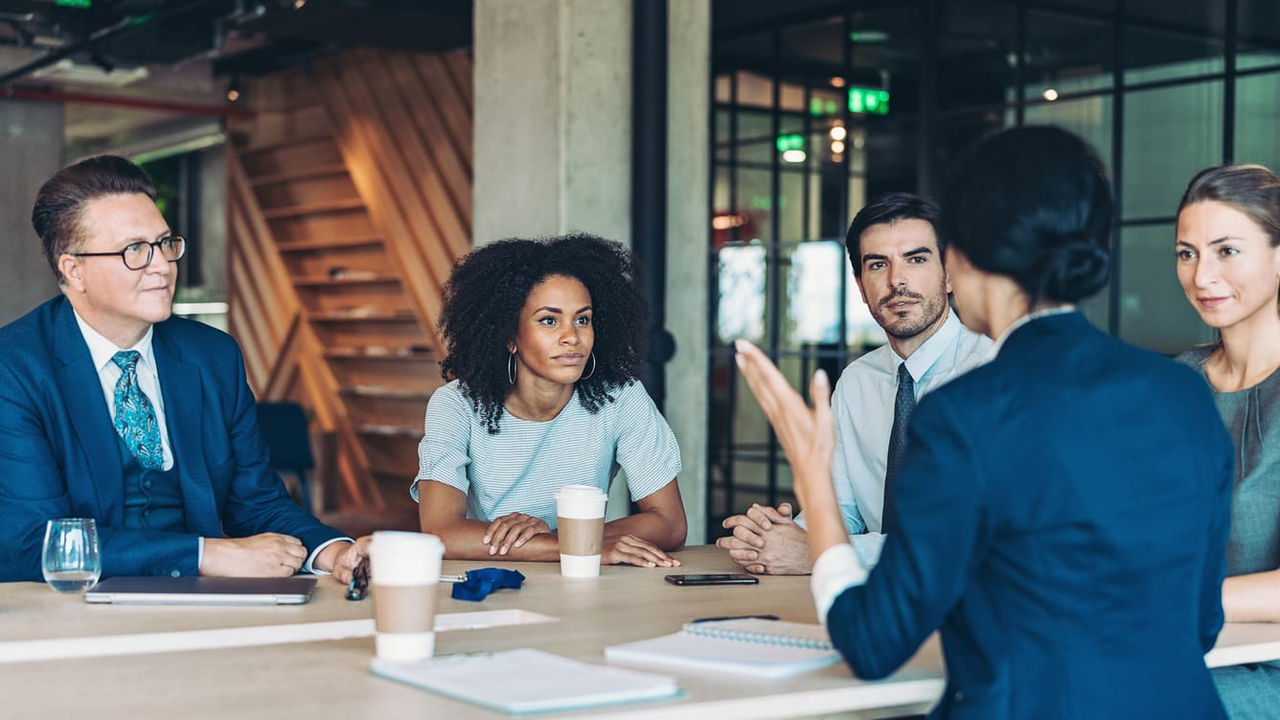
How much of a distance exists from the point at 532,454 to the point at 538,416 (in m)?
0.11

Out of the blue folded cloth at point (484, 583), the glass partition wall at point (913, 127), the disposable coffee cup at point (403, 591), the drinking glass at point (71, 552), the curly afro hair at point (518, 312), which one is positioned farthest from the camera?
the glass partition wall at point (913, 127)

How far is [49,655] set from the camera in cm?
187

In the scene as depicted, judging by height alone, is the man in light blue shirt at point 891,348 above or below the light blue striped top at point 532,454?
above

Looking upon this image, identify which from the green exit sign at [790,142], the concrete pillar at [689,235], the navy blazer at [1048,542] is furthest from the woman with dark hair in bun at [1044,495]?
the green exit sign at [790,142]

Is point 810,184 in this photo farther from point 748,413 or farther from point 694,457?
point 694,457

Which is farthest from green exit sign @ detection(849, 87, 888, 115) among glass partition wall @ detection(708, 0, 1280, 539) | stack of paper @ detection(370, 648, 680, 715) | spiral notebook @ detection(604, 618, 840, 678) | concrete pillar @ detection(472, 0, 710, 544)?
stack of paper @ detection(370, 648, 680, 715)

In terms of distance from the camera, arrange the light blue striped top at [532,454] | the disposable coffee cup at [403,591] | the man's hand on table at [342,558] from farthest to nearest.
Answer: the light blue striped top at [532,454]
the man's hand on table at [342,558]
the disposable coffee cup at [403,591]

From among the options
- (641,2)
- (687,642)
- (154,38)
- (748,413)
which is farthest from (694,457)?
(154,38)

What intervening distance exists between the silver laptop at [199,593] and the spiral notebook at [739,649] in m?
0.65

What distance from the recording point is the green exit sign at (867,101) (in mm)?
7203

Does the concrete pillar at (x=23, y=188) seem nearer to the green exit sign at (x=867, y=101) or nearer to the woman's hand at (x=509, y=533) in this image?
the green exit sign at (x=867, y=101)

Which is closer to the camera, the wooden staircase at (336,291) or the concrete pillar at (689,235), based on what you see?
the concrete pillar at (689,235)

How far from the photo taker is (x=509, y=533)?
2.87m

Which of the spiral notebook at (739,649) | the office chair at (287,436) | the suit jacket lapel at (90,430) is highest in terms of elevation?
the suit jacket lapel at (90,430)
